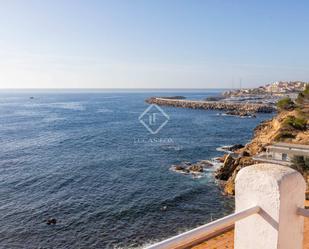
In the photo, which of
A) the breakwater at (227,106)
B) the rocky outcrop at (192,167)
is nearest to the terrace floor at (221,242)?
the rocky outcrop at (192,167)

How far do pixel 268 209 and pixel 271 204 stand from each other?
0.04 meters

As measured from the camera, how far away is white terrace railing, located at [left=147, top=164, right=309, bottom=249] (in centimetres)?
158

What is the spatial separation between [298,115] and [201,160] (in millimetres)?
13565

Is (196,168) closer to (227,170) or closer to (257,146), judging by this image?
(227,170)

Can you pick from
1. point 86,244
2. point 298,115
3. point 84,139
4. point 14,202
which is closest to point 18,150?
point 84,139

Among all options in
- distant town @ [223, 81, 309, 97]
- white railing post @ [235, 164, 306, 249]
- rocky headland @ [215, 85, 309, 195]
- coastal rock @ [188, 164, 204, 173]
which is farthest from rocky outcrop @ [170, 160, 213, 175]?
distant town @ [223, 81, 309, 97]

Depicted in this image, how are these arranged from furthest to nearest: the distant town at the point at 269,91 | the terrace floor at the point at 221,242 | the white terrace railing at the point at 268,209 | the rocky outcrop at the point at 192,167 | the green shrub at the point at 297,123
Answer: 1. the distant town at the point at 269,91
2. the green shrub at the point at 297,123
3. the rocky outcrop at the point at 192,167
4. the terrace floor at the point at 221,242
5. the white terrace railing at the point at 268,209

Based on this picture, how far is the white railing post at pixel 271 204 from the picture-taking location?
5.21 ft

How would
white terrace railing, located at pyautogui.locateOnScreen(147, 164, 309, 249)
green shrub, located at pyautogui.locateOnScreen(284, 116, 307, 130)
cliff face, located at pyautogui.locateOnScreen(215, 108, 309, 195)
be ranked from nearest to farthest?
white terrace railing, located at pyautogui.locateOnScreen(147, 164, 309, 249) < cliff face, located at pyautogui.locateOnScreen(215, 108, 309, 195) < green shrub, located at pyautogui.locateOnScreen(284, 116, 307, 130)

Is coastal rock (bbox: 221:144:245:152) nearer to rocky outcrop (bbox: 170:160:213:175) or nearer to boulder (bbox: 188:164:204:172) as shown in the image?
rocky outcrop (bbox: 170:160:213:175)

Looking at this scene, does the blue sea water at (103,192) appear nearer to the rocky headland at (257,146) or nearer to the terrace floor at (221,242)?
the rocky headland at (257,146)

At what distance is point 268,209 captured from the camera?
1.62 meters

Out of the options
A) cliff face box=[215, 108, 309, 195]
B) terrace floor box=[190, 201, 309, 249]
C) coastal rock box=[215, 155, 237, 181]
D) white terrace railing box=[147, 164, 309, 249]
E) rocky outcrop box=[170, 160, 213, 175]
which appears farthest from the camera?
rocky outcrop box=[170, 160, 213, 175]

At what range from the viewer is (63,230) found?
53.9ft
